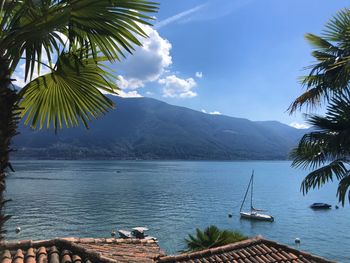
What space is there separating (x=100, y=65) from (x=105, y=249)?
267 inches

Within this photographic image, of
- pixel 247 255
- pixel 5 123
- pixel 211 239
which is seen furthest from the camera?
pixel 211 239

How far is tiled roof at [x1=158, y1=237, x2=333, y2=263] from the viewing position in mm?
11797

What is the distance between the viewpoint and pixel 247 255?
1220 cm

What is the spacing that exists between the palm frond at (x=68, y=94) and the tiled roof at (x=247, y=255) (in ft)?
22.7

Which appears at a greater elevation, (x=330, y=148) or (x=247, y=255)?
(x=330, y=148)

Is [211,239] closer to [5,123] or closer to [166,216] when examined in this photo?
[5,123]

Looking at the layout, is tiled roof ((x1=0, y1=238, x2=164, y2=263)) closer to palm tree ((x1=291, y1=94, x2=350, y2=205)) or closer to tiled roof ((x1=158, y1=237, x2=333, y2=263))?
tiled roof ((x1=158, y1=237, x2=333, y2=263))

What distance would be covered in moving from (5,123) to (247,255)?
9.94 metres

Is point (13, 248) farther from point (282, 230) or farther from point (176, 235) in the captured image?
point (282, 230)

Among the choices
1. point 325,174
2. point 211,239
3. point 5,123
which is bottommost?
point 211,239

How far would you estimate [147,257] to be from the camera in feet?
36.4

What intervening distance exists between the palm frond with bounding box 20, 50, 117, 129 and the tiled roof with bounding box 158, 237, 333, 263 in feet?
22.7

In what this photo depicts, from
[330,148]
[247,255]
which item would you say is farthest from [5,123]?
[247,255]

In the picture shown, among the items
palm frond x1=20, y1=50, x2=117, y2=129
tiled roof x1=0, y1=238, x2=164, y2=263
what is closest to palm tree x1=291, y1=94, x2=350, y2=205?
tiled roof x1=0, y1=238, x2=164, y2=263
